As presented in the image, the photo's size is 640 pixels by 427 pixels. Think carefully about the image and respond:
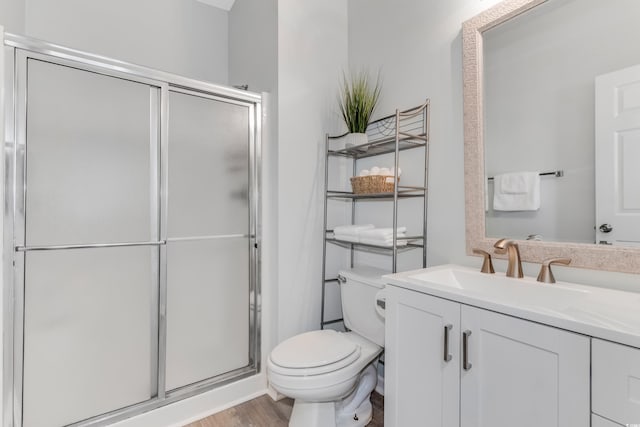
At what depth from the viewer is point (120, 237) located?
1.56 metres

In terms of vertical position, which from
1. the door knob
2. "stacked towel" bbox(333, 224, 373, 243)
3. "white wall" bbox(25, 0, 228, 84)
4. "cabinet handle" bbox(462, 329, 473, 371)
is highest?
"white wall" bbox(25, 0, 228, 84)

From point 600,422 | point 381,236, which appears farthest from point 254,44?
point 600,422

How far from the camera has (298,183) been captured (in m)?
1.98

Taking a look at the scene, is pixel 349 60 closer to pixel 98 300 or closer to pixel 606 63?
pixel 606 63

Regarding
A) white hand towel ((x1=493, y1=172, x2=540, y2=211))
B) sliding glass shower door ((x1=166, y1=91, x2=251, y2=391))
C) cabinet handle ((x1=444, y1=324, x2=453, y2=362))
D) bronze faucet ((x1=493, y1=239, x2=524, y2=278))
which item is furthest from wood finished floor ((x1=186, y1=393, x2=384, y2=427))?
white hand towel ((x1=493, y1=172, x2=540, y2=211))

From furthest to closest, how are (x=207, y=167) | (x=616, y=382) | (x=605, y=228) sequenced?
(x=207, y=167)
(x=605, y=228)
(x=616, y=382)

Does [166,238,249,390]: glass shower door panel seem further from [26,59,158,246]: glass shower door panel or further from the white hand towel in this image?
the white hand towel

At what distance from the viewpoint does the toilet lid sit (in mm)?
1414

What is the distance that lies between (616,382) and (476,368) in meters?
0.34

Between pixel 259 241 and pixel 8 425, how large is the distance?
1341 millimetres

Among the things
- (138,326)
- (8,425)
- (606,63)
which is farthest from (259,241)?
(606,63)

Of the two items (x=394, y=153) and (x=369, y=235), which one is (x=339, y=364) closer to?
(x=369, y=235)

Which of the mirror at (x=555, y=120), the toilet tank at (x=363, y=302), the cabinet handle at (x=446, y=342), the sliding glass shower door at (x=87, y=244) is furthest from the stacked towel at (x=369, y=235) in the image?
the sliding glass shower door at (x=87, y=244)

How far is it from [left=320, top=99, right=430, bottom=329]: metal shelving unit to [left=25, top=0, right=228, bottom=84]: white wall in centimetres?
133
